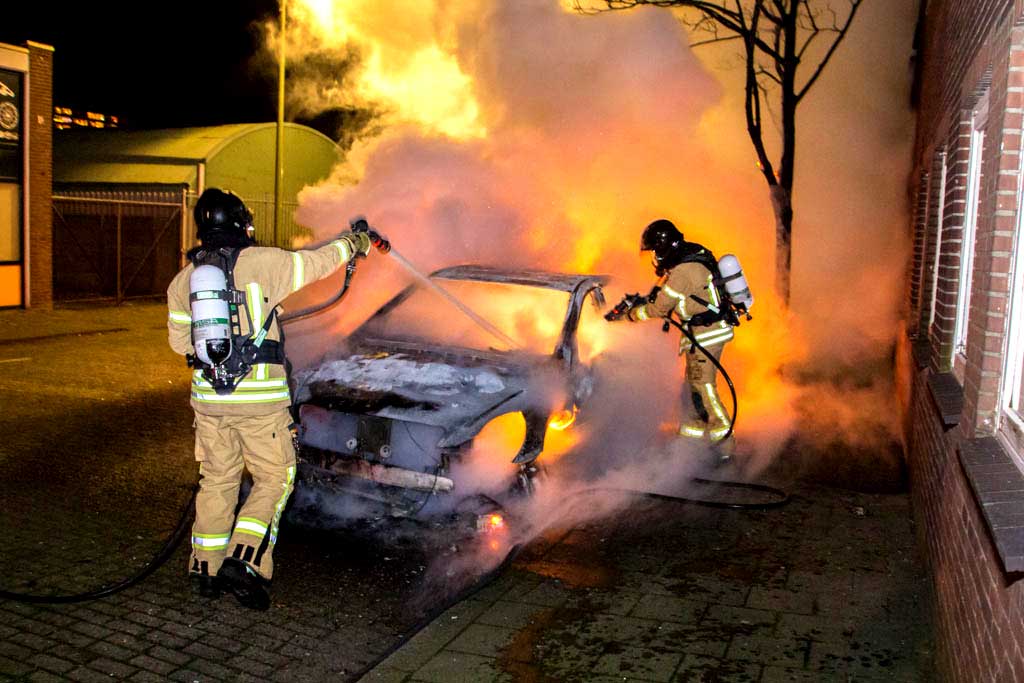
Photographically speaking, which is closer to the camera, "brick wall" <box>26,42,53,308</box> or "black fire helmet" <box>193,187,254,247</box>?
"black fire helmet" <box>193,187,254,247</box>

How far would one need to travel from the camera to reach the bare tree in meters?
11.2

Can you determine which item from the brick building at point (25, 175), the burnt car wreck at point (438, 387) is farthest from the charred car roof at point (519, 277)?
the brick building at point (25, 175)

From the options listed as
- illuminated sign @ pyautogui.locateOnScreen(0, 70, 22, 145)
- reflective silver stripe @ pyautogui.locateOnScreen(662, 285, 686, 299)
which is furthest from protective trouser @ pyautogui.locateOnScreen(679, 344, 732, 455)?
illuminated sign @ pyautogui.locateOnScreen(0, 70, 22, 145)

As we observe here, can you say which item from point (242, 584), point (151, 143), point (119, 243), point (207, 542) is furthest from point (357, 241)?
point (151, 143)

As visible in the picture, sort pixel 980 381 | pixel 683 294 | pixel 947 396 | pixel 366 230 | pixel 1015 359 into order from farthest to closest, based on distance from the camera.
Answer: pixel 683 294 < pixel 366 230 < pixel 947 396 < pixel 980 381 < pixel 1015 359

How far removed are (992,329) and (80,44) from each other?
147 feet

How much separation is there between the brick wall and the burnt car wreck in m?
11.2

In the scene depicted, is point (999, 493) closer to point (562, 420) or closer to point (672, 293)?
point (562, 420)

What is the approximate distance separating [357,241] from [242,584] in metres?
1.83

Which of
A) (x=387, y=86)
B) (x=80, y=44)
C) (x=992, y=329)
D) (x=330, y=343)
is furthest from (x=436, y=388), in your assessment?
(x=80, y=44)

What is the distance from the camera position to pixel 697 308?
701cm

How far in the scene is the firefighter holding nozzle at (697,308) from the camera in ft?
22.7

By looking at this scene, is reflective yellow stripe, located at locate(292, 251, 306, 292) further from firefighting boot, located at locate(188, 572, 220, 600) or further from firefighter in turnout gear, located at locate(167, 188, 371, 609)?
firefighting boot, located at locate(188, 572, 220, 600)

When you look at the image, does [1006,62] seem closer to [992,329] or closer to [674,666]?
[992,329]
